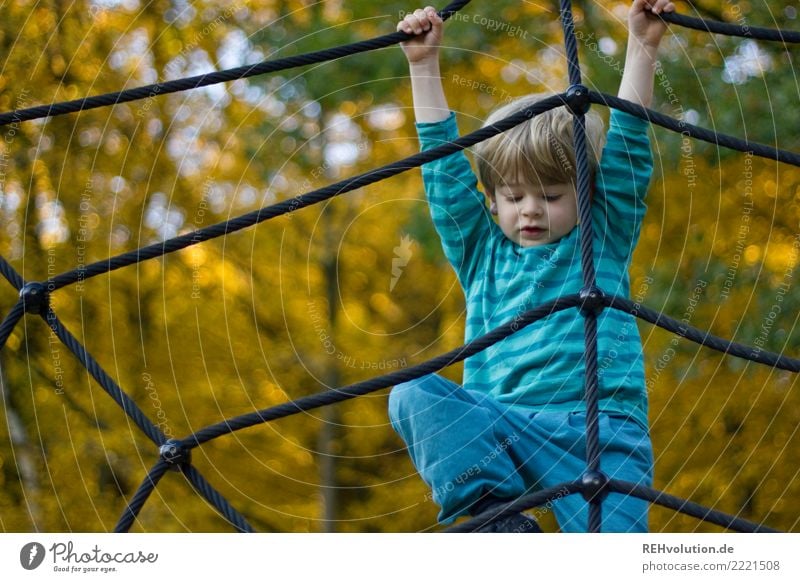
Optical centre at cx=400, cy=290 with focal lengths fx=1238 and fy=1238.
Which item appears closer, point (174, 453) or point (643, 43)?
point (174, 453)

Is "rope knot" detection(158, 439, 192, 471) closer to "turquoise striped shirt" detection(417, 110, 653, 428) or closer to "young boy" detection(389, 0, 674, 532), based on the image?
"young boy" detection(389, 0, 674, 532)

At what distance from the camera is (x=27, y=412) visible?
333 centimetres

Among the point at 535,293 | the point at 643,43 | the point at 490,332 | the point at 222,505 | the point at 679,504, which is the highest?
the point at 643,43

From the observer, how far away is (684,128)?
1.44 m

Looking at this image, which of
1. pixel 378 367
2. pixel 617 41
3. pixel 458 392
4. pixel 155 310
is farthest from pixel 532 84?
pixel 458 392

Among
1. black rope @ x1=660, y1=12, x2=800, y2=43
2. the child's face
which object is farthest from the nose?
black rope @ x1=660, y1=12, x2=800, y2=43

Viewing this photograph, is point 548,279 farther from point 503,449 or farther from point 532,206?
point 503,449

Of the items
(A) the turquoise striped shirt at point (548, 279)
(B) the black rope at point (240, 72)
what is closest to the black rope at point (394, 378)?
(A) the turquoise striped shirt at point (548, 279)

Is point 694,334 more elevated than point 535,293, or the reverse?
point 535,293

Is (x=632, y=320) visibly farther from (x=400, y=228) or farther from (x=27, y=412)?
(x=27, y=412)

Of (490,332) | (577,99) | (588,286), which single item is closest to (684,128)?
(577,99)

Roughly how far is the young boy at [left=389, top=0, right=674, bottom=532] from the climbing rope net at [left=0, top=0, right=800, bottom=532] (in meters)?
0.05

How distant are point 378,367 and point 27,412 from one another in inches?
38.3

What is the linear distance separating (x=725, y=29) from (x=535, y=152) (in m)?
0.27
